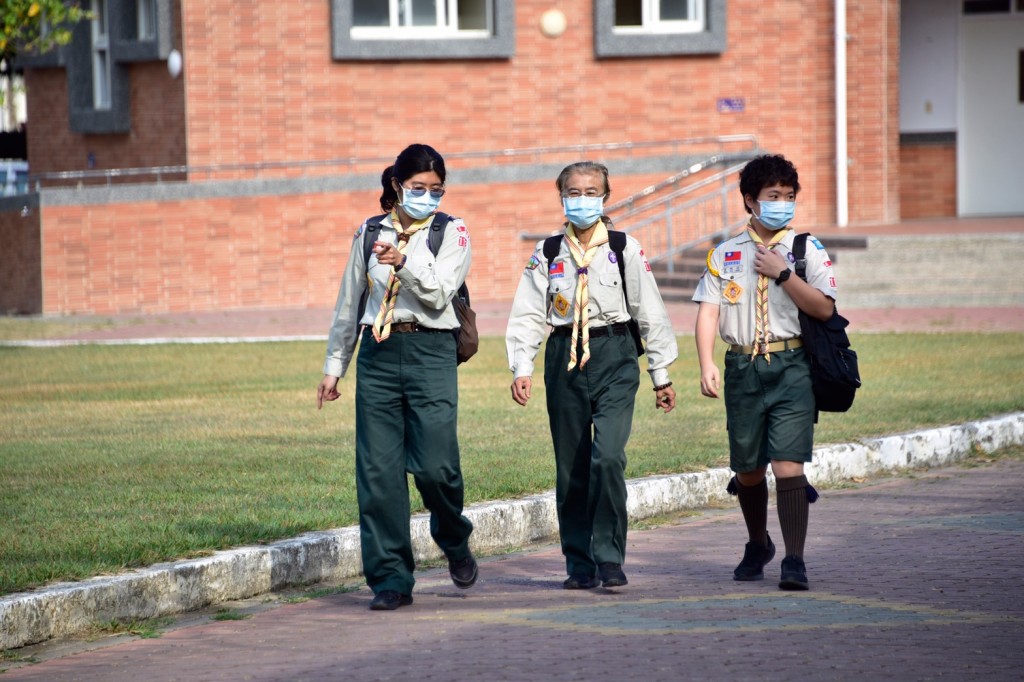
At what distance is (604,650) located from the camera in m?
5.74

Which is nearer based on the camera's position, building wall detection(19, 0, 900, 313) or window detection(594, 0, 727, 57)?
building wall detection(19, 0, 900, 313)

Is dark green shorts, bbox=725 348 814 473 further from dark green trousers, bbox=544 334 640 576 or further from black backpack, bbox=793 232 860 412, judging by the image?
dark green trousers, bbox=544 334 640 576

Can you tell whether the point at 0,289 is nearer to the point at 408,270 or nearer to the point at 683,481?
the point at 683,481

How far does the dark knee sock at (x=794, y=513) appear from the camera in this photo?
669 centimetres

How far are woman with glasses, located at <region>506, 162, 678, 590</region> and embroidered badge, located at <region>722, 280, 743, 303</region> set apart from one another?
0.30 meters

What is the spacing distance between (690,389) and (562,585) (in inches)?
236

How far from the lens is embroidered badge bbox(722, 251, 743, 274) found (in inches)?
271

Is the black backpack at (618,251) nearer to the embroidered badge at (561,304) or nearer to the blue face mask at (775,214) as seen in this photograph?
the embroidered badge at (561,304)

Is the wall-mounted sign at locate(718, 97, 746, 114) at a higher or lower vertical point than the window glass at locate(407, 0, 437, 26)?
lower

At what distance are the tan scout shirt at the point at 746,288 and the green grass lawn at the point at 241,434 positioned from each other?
1.98 metres

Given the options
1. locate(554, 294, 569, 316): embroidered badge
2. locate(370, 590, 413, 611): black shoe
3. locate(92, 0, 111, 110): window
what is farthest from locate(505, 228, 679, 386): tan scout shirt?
locate(92, 0, 111, 110): window

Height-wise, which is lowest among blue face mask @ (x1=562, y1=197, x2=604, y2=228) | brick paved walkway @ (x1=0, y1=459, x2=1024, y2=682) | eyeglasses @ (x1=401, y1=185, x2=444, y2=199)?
brick paved walkway @ (x1=0, y1=459, x2=1024, y2=682)

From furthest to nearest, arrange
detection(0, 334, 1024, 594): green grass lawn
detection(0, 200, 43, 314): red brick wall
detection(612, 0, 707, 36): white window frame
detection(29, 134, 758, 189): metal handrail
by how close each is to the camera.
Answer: detection(612, 0, 707, 36): white window frame
detection(29, 134, 758, 189): metal handrail
detection(0, 200, 43, 314): red brick wall
detection(0, 334, 1024, 594): green grass lawn

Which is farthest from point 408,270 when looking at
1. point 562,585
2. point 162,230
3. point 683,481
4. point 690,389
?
point 162,230
